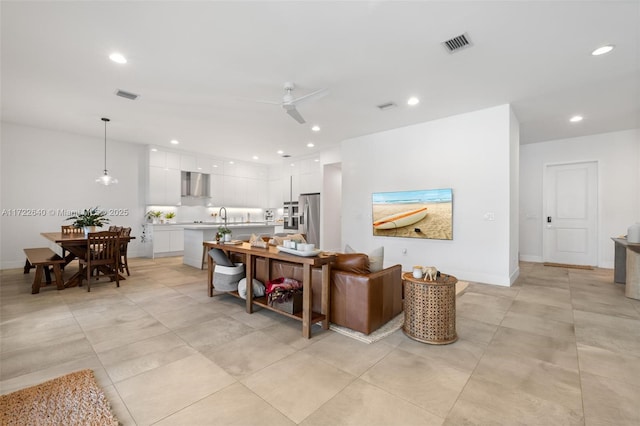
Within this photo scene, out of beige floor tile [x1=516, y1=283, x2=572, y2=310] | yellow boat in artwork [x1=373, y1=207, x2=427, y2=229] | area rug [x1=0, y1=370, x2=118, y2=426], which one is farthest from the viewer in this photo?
yellow boat in artwork [x1=373, y1=207, x2=427, y2=229]

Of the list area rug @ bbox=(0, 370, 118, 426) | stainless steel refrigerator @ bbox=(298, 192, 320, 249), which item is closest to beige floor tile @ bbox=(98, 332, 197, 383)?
area rug @ bbox=(0, 370, 118, 426)

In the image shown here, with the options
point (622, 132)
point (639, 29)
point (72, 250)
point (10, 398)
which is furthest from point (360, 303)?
point (622, 132)

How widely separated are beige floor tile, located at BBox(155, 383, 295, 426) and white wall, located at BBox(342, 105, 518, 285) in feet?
13.8

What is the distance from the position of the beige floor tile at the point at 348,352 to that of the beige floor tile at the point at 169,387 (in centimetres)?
74

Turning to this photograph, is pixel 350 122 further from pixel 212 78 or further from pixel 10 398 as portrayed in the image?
pixel 10 398

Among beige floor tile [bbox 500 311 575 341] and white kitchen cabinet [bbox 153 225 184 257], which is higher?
white kitchen cabinet [bbox 153 225 184 257]

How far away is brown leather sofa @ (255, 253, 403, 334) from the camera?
2549 mm

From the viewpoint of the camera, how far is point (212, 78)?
350cm

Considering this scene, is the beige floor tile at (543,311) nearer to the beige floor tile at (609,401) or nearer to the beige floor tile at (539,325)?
the beige floor tile at (539,325)

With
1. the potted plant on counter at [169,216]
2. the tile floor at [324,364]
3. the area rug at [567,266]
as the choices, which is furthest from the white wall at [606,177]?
the potted plant on counter at [169,216]

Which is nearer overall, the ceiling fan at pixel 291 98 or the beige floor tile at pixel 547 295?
the ceiling fan at pixel 291 98

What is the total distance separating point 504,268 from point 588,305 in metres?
1.04

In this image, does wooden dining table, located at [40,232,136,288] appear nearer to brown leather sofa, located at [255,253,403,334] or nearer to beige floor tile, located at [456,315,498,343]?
brown leather sofa, located at [255,253,403,334]

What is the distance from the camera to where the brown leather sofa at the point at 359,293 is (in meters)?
2.55
